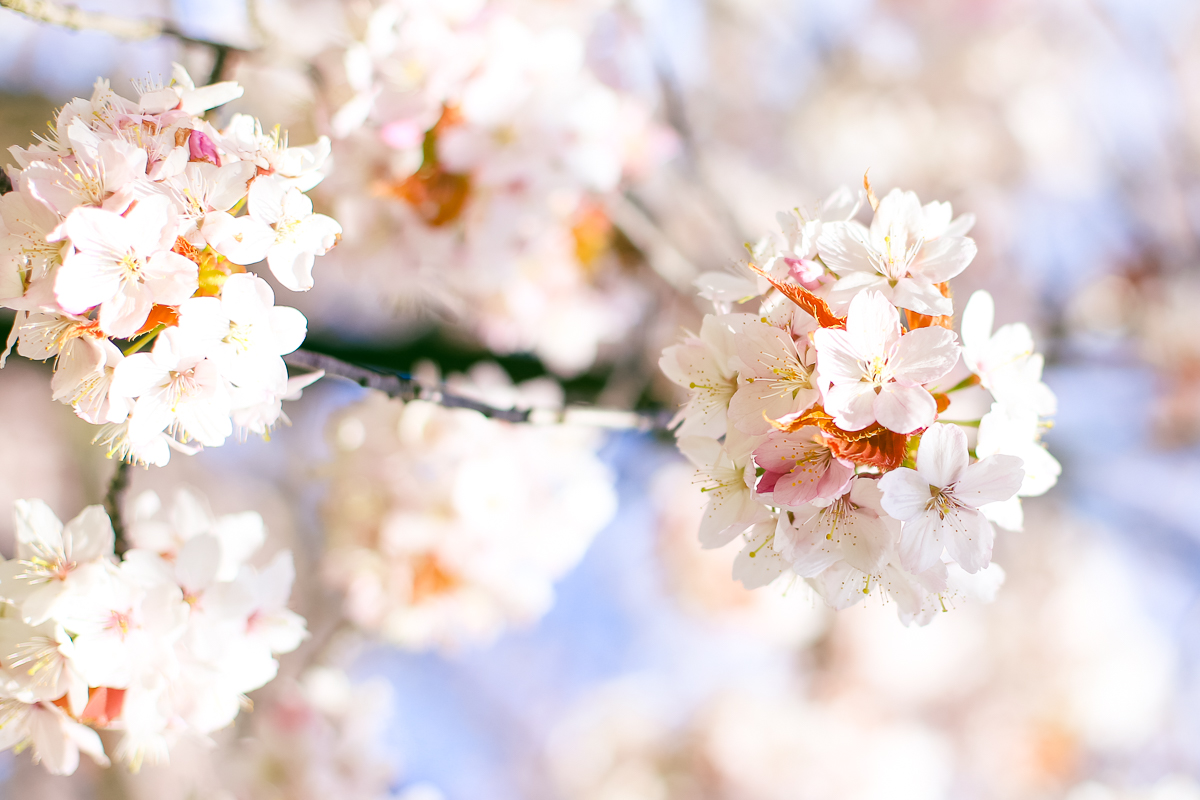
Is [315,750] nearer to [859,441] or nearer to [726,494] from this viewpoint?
[726,494]

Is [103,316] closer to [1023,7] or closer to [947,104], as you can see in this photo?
[947,104]

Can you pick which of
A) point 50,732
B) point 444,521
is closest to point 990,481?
point 50,732

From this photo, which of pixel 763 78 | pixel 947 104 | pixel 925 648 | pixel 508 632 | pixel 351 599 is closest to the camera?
pixel 351 599

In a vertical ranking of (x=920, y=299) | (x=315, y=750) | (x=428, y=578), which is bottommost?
(x=315, y=750)

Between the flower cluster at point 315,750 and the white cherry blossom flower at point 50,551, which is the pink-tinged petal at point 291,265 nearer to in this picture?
the white cherry blossom flower at point 50,551

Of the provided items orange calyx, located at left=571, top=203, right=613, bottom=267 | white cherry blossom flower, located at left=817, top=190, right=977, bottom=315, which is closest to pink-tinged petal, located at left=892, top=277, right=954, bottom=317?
white cherry blossom flower, located at left=817, top=190, right=977, bottom=315

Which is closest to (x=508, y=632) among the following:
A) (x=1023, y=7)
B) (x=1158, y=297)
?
(x=1158, y=297)

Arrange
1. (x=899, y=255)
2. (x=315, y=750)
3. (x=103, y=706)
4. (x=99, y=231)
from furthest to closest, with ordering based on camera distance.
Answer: (x=315, y=750) → (x=103, y=706) → (x=899, y=255) → (x=99, y=231)
